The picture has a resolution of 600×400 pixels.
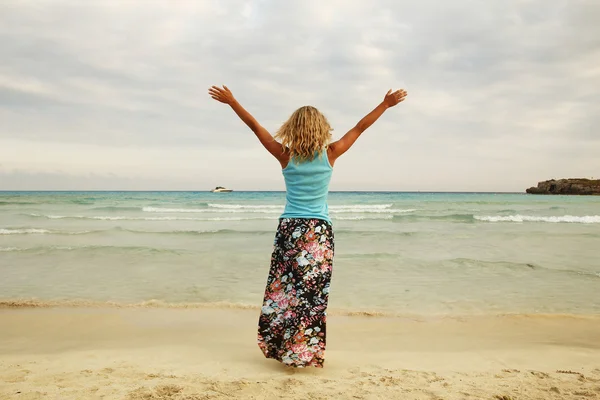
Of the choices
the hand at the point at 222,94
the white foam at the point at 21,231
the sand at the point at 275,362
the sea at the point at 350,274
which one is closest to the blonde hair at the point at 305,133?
the hand at the point at 222,94

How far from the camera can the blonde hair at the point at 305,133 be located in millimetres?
3646

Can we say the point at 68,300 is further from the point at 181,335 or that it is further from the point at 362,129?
the point at 362,129

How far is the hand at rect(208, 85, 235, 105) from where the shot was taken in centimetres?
365

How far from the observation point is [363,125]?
3.70 m

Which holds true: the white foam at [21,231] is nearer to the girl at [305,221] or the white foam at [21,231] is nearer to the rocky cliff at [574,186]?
the girl at [305,221]

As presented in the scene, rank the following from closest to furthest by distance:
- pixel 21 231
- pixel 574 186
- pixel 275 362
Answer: pixel 275 362, pixel 21 231, pixel 574 186

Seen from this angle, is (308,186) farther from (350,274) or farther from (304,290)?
(350,274)

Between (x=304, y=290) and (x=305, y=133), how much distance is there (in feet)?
4.15

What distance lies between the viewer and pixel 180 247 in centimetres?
1345

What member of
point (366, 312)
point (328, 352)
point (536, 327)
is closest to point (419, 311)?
point (366, 312)

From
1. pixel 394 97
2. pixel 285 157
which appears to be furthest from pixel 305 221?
pixel 394 97

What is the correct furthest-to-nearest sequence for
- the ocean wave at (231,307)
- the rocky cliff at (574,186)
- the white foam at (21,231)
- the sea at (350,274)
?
the rocky cliff at (574,186) → the white foam at (21,231) → the sea at (350,274) → the ocean wave at (231,307)

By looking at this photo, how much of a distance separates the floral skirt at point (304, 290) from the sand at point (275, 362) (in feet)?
0.64

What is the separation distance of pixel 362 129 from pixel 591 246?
13.0 m
